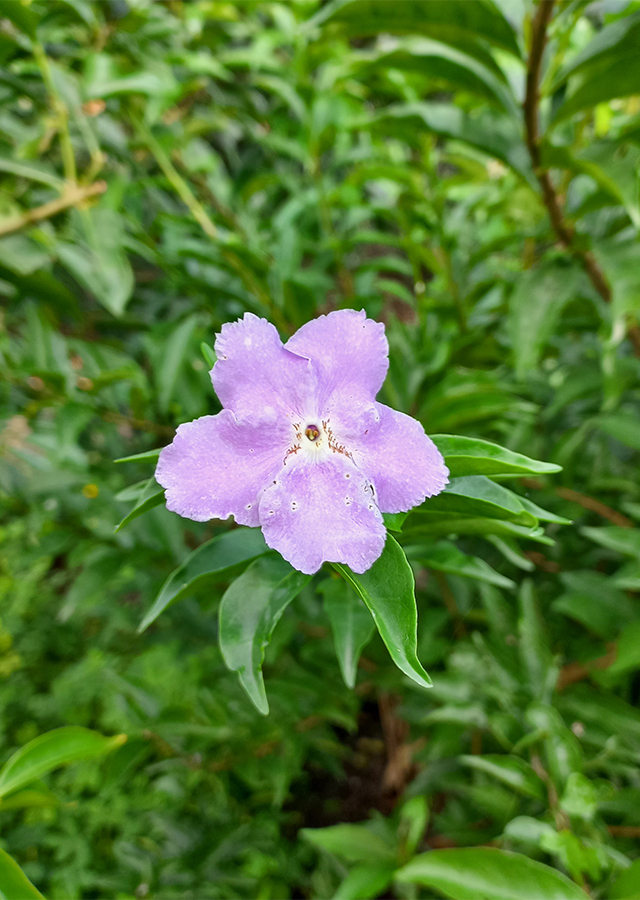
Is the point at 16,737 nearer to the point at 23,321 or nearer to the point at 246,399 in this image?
the point at 23,321

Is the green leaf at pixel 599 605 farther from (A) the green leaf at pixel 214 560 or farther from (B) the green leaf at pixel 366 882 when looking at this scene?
(A) the green leaf at pixel 214 560

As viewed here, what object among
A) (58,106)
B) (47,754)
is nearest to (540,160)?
(58,106)

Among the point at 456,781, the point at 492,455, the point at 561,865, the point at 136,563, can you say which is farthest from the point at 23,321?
the point at 561,865

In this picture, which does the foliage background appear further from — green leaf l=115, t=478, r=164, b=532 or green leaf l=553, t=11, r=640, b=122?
green leaf l=115, t=478, r=164, b=532

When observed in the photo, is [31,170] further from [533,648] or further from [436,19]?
[533,648]

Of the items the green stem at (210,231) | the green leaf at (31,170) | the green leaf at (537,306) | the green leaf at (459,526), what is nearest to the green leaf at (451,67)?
the green leaf at (537,306)

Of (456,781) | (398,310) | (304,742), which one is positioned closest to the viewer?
(456,781)

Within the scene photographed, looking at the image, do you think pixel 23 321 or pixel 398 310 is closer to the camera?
pixel 23 321
